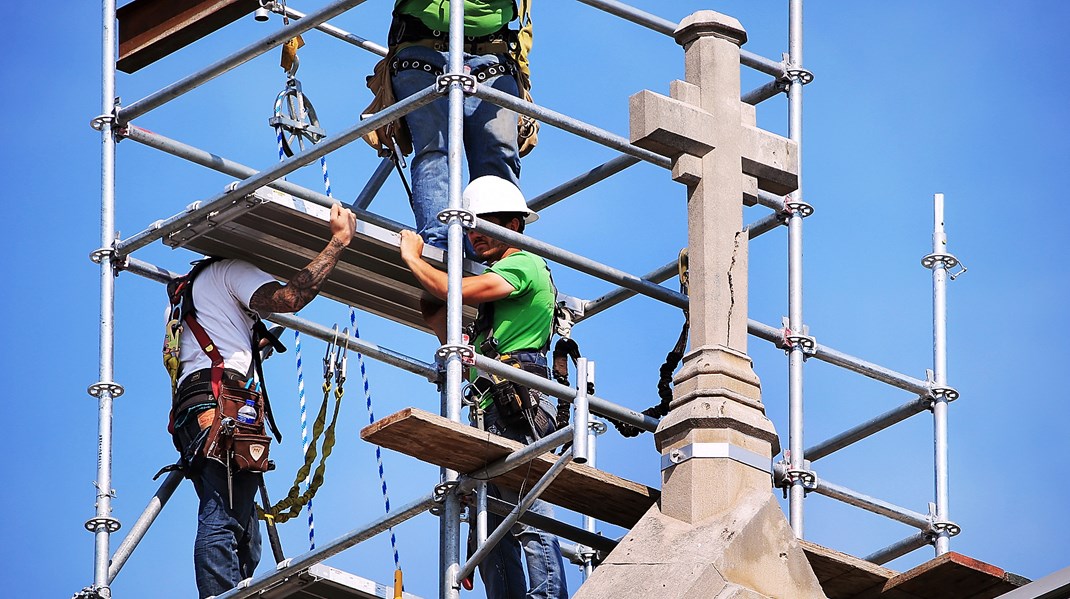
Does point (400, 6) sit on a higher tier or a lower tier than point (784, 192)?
higher

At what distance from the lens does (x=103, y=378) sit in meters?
17.1

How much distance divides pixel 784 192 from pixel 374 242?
224 centimetres

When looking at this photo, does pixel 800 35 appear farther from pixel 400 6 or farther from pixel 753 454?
pixel 753 454

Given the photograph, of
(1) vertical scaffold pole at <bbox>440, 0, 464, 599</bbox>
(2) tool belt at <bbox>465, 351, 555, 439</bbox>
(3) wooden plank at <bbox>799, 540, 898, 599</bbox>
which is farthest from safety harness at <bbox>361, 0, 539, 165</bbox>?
(3) wooden plank at <bbox>799, 540, 898, 599</bbox>

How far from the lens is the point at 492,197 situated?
56.1 feet

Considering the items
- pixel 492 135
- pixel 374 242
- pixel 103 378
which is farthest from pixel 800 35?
pixel 103 378

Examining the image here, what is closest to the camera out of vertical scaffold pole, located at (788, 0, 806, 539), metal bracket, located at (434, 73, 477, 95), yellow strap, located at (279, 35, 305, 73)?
metal bracket, located at (434, 73, 477, 95)

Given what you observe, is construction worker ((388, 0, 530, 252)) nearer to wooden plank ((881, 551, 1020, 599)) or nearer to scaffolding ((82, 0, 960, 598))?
scaffolding ((82, 0, 960, 598))

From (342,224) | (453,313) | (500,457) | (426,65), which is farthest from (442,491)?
(426,65)

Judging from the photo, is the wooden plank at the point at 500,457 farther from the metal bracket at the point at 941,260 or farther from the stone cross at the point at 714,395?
the metal bracket at the point at 941,260

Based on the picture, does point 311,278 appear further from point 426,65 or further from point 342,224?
point 426,65

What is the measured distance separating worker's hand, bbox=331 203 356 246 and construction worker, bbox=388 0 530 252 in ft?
3.33

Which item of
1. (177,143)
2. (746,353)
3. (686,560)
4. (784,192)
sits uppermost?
(177,143)

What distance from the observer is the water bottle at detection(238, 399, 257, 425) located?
1677cm
